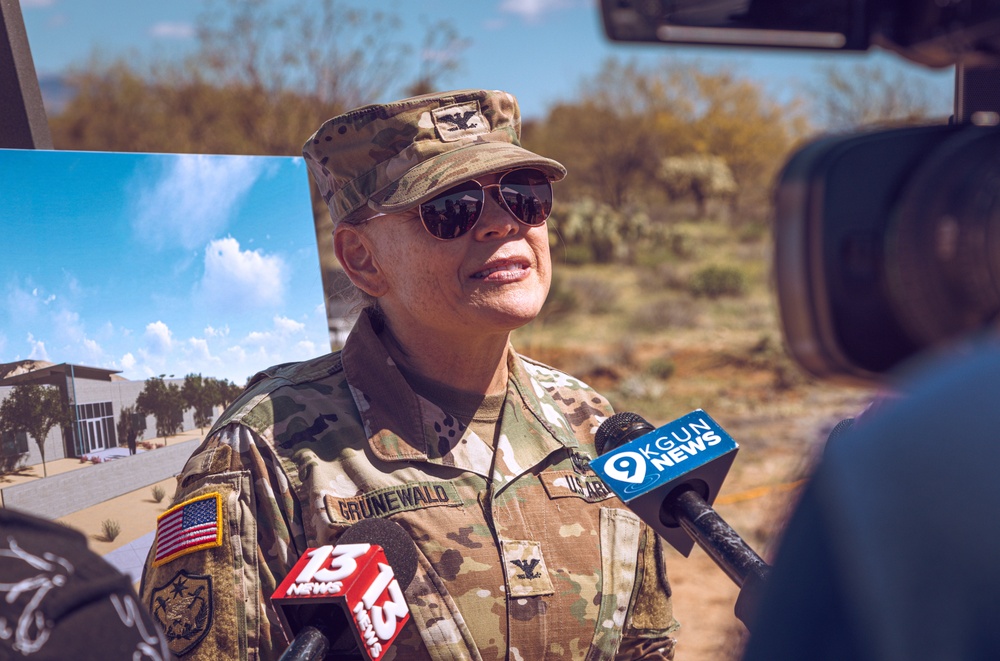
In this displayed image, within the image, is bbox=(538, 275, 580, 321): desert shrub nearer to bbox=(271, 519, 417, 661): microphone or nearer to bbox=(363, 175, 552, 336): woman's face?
bbox=(363, 175, 552, 336): woman's face

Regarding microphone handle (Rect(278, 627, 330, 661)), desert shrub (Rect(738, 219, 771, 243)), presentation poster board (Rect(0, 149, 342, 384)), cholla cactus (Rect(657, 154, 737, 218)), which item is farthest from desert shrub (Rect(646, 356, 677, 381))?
cholla cactus (Rect(657, 154, 737, 218))

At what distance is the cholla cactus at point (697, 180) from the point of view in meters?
23.2

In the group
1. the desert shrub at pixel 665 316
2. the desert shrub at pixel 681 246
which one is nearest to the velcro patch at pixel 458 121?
the desert shrub at pixel 665 316

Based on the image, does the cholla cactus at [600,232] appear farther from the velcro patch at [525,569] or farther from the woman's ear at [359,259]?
the velcro patch at [525,569]

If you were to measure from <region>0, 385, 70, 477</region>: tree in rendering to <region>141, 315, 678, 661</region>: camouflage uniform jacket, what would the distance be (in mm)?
424

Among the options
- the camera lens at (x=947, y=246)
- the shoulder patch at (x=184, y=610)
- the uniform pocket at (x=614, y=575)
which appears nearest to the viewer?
→ the camera lens at (x=947, y=246)

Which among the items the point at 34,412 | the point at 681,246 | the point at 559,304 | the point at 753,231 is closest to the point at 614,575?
the point at 34,412

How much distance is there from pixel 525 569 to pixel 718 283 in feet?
49.6

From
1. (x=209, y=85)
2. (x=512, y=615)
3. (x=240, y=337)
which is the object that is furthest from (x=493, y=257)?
(x=209, y=85)

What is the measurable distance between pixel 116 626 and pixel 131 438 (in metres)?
1.67

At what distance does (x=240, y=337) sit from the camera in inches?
118

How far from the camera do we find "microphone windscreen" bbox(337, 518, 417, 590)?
1.82 meters

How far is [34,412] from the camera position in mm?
2311

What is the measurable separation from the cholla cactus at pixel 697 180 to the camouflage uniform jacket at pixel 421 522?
70.8ft
